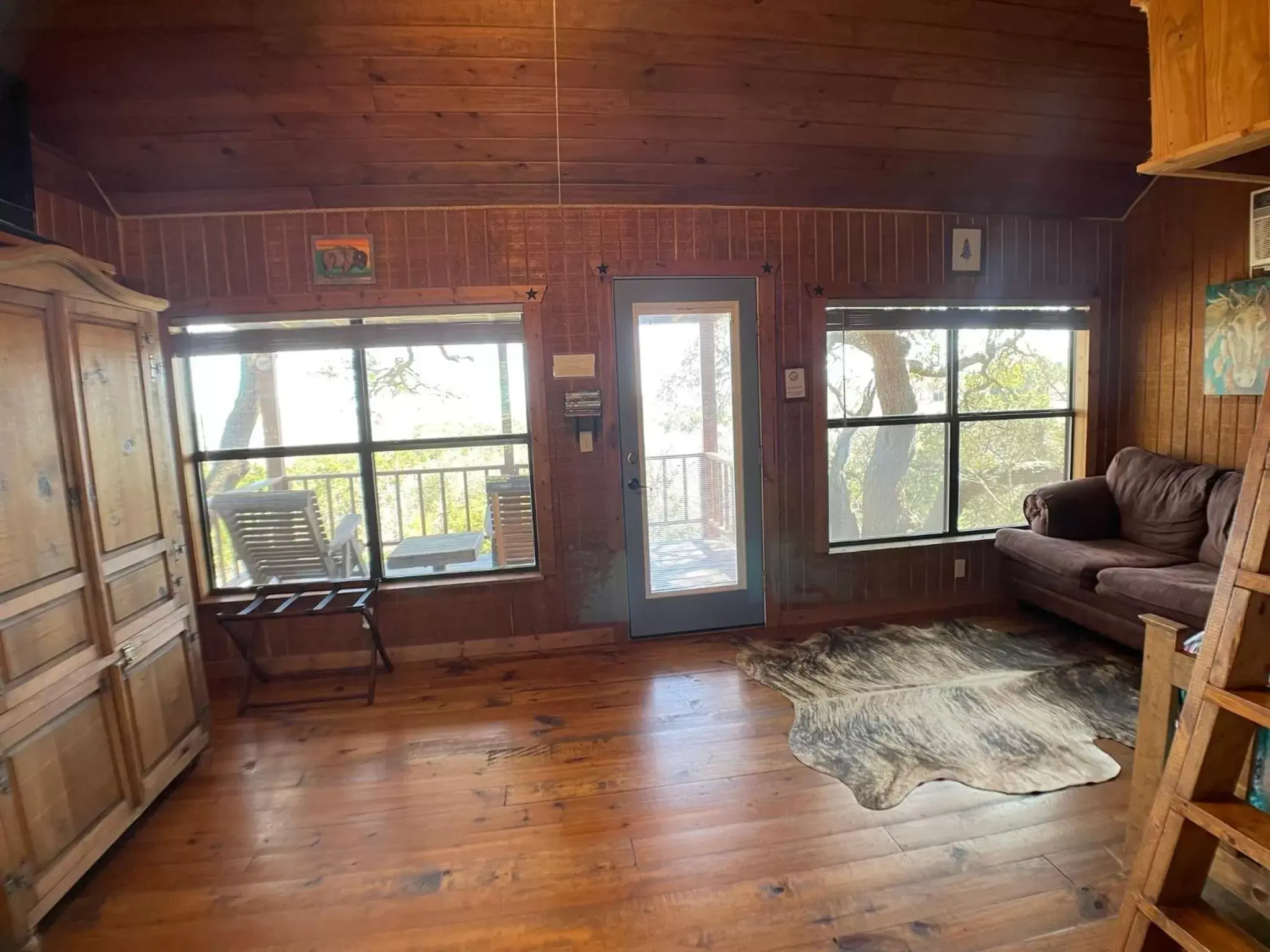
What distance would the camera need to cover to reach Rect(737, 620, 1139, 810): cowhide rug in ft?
7.35

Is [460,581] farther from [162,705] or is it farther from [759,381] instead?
[759,381]

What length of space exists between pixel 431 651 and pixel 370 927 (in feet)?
5.85

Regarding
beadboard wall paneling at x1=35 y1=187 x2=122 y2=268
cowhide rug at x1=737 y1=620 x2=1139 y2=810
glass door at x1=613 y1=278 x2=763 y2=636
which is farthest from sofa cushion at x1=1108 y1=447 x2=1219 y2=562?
beadboard wall paneling at x1=35 y1=187 x2=122 y2=268

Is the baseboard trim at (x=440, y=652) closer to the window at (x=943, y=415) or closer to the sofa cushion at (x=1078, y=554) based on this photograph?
the window at (x=943, y=415)

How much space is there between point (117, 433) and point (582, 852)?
86.6 inches

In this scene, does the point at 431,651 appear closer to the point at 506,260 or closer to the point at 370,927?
the point at 370,927

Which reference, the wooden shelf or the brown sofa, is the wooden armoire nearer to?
the wooden shelf

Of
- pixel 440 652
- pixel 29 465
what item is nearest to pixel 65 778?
pixel 29 465

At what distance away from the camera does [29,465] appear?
1.79 m

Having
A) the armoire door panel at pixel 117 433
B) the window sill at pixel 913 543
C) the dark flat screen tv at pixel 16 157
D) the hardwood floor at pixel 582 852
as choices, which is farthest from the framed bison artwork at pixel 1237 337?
the dark flat screen tv at pixel 16 157

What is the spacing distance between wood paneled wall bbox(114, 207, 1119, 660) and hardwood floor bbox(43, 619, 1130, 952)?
85 cm

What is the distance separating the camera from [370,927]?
168 cm

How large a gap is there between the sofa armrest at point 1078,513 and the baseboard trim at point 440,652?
2.71 metres

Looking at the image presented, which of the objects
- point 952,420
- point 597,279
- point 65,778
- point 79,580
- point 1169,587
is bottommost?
point 65,778
